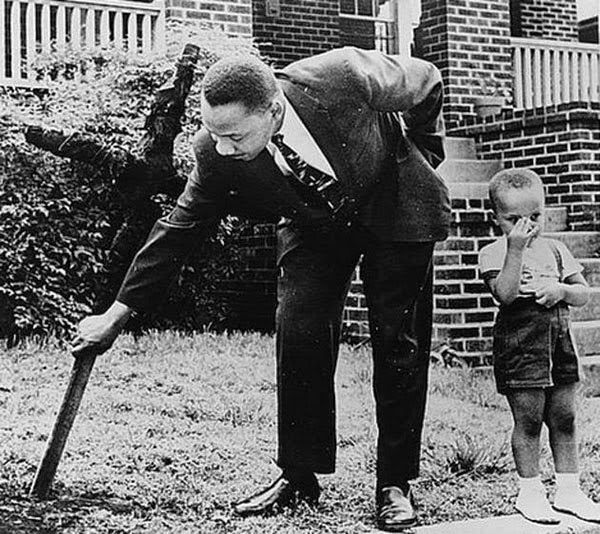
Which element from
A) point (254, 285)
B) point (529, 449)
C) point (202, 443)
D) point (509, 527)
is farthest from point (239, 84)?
point (254, 285)

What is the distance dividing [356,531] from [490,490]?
2.63 feet

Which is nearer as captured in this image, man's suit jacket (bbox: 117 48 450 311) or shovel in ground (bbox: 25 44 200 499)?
man's suit jacket (bbox: 117 48 450 311)

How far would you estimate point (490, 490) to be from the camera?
411 cm

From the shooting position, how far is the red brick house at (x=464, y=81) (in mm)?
6375

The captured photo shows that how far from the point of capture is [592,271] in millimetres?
6766

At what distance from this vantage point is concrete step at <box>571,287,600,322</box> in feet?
21.2

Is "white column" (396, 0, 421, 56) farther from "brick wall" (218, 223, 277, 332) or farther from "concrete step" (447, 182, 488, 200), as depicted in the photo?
"brick wall" (218, 223, 277, 332)

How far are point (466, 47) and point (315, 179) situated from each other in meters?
6.24

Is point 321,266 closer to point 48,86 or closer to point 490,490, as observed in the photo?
point 490,490

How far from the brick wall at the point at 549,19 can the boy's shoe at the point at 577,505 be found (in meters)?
8.28

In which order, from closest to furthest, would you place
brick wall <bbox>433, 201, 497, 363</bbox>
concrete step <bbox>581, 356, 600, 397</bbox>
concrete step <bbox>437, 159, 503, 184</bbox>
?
concrete step <bbox>581, 356, 600, 397</bbox>
brick wall <bbox>433, 201, 497, 363</bbox>
concrete step <bbox>437, 159, 503, 184</bbox>

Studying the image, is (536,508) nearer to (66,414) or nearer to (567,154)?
(66,414)

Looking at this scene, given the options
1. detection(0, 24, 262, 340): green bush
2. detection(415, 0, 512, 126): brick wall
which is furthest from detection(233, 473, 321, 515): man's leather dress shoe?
detection(415, 0, 512, 126): brick wall

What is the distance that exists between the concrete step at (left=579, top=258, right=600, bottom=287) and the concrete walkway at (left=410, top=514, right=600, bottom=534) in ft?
10.8
